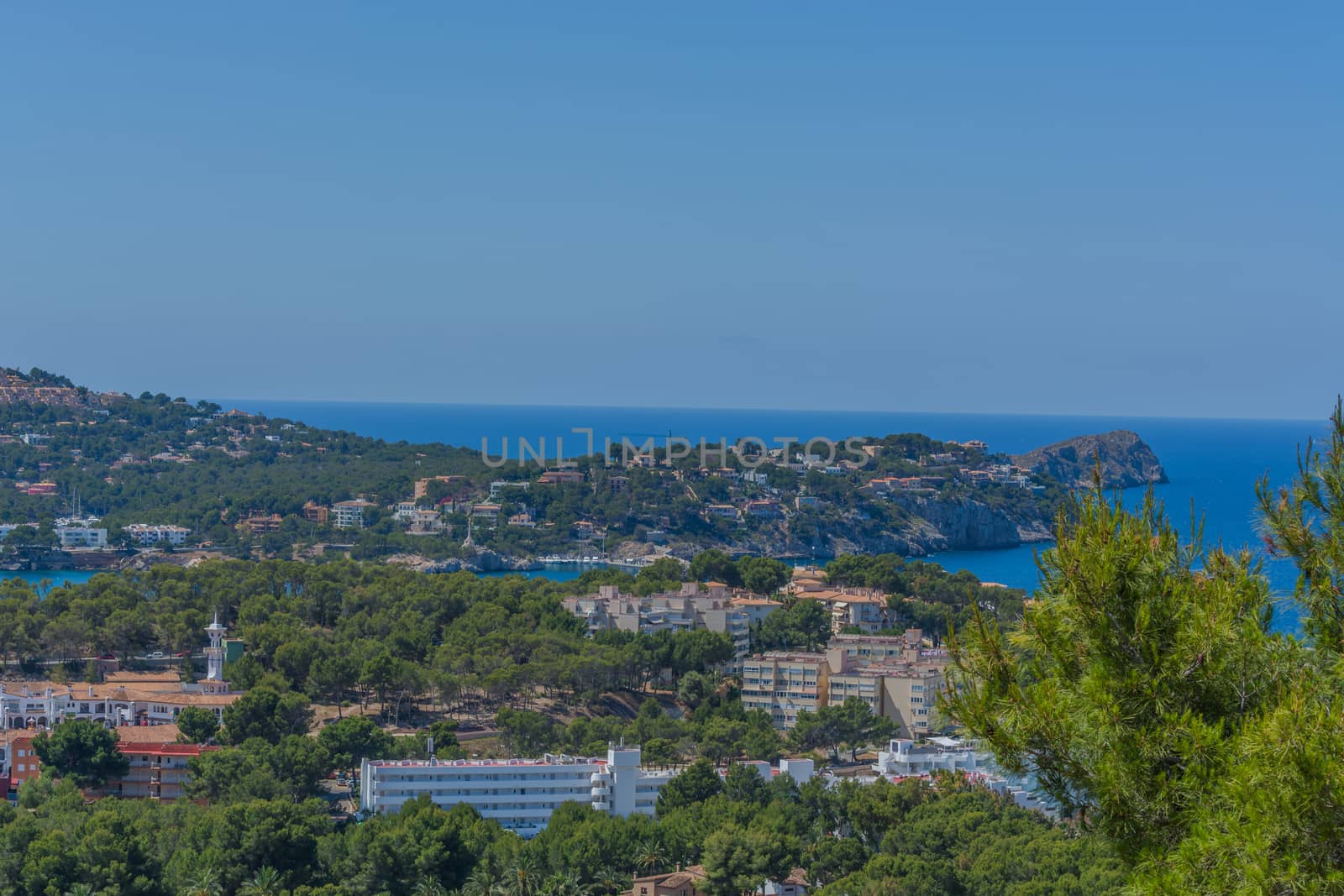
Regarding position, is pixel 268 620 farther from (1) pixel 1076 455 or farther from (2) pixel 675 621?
(1) pixel 1076 455

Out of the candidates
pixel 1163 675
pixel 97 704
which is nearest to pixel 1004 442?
pixel 97 704

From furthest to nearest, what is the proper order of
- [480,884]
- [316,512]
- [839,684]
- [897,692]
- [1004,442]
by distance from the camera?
[1004,442], [316,512], [839,684], [897,692], [480,884]

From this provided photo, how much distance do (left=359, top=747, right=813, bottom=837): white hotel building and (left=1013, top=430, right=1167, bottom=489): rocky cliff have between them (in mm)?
67511

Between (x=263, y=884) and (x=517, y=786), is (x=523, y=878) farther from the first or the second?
(x=517, y=786)

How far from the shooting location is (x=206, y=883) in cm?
1866

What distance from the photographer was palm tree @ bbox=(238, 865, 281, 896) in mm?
18750

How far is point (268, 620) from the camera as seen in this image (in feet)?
110

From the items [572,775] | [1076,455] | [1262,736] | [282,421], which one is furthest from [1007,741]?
[1076,455]

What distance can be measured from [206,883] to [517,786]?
547cm

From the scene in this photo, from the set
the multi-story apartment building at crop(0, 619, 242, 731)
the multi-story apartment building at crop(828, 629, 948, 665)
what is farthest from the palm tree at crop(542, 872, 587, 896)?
the multi-story apartment building at crop(828, 629, 948, 665)

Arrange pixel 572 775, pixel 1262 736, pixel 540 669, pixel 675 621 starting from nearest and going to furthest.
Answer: pixel 1262 736
pixel 572 775
pixel 540 669
pixel 675 621

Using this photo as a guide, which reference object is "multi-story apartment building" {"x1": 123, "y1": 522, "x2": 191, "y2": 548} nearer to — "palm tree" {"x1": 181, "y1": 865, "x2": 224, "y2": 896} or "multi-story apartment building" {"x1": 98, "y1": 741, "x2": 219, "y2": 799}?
"multi-story apartment building" {"x1": 98, "y1": 741, "x2": 219, "y2": 799}

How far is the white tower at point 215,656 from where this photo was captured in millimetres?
29859

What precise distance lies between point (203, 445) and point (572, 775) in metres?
63.8
